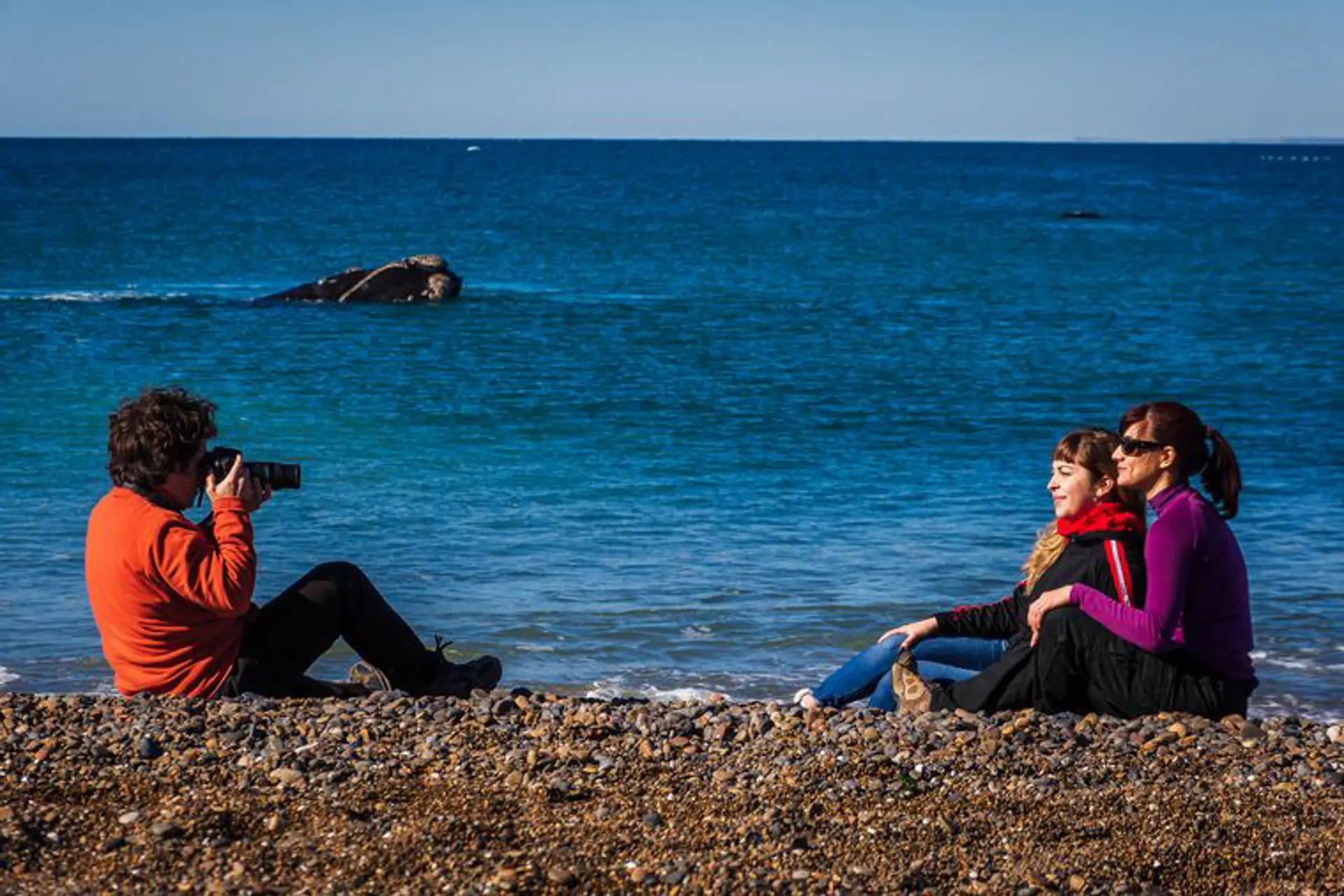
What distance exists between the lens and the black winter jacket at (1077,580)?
632cm

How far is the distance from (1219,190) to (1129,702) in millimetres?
97966

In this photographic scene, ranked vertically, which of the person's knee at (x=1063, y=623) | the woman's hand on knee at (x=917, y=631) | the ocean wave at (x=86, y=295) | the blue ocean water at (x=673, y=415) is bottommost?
the blue ocean water at (x=673, y=415)

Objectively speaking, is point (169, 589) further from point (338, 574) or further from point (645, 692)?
point (645, 692)

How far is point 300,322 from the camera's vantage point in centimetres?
2822

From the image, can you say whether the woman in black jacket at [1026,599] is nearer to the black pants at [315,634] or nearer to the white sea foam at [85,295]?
the black pants at [315,634]

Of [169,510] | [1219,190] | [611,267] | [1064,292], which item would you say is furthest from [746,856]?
[1219,190]

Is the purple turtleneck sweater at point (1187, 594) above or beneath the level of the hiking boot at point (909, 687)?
above

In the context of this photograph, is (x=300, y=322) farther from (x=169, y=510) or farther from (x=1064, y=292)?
(x=169, y=510)

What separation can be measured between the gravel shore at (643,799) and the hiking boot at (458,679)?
20cm

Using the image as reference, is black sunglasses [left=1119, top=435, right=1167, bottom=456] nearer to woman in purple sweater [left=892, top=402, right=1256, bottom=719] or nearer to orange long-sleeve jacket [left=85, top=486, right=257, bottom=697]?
woman in purple sweater [left=892, top=402, right=1256, bottom=719]

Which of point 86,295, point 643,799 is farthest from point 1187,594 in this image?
point 86,295

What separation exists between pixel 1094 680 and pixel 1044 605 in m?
0.41

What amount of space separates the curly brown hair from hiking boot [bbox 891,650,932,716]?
9.39ft

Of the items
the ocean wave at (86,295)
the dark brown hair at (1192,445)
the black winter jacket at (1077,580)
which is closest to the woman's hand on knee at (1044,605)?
the black winter jacket at (1077,580)
